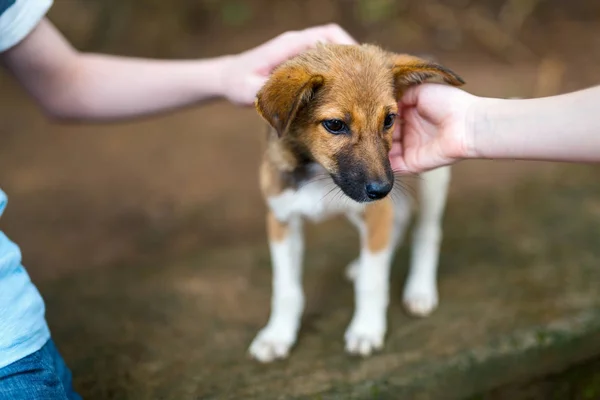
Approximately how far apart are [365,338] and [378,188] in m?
0.94

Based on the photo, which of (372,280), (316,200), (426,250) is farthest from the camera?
(426,250)

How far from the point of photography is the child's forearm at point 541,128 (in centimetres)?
212

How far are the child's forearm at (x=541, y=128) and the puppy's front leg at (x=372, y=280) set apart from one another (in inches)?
23.6

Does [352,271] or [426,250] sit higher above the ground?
[426,250]

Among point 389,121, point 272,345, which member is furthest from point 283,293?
point 389,121

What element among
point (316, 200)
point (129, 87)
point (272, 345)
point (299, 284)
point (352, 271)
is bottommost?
point (352, 271)

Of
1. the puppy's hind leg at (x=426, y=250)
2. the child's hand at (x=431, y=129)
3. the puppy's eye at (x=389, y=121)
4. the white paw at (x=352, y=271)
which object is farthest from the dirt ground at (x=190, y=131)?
the puppy's eye at (x=389, y=121)

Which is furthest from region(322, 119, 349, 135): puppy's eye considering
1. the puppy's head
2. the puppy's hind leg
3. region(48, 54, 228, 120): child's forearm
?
the puppy's hind leg

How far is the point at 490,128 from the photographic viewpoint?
2.40m

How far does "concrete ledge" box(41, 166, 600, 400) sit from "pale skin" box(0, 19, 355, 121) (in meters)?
1.06

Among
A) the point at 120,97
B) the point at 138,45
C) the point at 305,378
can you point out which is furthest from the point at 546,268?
the point at 138,45

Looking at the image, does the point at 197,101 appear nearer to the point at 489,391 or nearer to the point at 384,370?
the point at 384,370

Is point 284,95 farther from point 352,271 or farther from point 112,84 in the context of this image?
point 352,271

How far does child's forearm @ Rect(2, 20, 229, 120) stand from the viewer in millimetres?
3039
